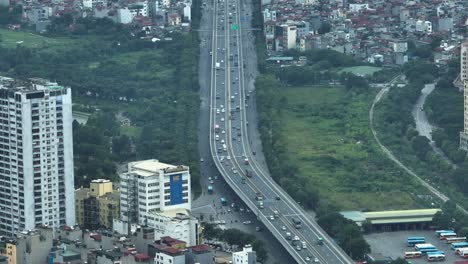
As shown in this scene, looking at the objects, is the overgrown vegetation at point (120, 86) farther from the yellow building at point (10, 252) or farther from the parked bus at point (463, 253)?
the parked bus at point (463, 253)

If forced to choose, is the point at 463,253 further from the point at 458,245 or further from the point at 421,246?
the point at 421,246

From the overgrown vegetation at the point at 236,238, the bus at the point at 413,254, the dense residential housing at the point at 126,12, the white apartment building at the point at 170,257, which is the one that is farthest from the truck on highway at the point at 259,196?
the dense residential housing at the point at 126,12

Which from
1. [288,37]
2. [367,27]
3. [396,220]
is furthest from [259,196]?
[367,27]

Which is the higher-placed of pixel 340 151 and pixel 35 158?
pixel 35 158

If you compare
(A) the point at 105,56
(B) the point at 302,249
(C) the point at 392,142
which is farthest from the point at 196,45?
(B) the point at 302,249

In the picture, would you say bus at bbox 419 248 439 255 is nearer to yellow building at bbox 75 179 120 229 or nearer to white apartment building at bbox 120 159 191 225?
white apartment building at bbox 120 159 191 225

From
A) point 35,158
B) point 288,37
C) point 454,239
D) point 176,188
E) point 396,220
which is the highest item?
point 35,158

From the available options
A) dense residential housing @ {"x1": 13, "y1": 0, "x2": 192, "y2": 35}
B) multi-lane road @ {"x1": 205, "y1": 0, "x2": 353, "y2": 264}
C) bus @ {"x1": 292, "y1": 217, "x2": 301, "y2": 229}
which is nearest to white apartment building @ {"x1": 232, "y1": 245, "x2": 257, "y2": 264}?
multi-lane road @ {"x1": 205, "y1": 0, "x2": 353, "y2": 264}
